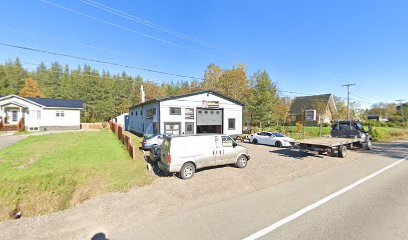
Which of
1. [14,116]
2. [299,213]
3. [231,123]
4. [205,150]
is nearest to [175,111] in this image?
[231,123]

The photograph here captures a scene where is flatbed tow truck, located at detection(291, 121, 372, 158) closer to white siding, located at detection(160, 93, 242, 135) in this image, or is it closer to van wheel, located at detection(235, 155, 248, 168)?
van wheel, located at detection(235, 155, 248, 168)

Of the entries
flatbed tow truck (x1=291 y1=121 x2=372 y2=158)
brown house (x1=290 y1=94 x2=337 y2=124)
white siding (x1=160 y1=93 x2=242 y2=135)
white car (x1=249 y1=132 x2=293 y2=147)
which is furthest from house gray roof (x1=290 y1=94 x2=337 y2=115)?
white car (x1=249 y1=132 x2=293 y2=147)

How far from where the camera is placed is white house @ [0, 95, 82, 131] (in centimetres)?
2573

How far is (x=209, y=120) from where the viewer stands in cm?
2358

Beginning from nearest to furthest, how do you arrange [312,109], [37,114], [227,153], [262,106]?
[227,153], [37,114], [262,106], [312,109]

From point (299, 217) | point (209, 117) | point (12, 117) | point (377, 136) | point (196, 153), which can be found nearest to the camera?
point (299, 217)

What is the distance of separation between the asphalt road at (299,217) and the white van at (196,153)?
308 centimetres

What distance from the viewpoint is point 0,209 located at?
284 inches

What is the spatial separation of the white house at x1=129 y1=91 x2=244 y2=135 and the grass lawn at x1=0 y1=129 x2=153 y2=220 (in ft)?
30.3

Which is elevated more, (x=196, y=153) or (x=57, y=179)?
(x=196, y=153)

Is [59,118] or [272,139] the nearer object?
[272,139]

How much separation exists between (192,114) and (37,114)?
75.4 feet

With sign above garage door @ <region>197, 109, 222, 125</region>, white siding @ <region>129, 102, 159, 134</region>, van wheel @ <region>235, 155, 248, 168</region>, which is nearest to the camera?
van wheel @ <region>235, 155, 248, 168</region>

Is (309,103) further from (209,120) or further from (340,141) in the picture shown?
(340,141)
